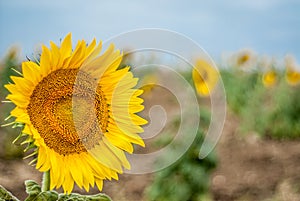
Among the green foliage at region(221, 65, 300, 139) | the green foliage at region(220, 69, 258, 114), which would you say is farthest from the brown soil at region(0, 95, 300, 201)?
the green foliage at region(220, 69, 258, 114)

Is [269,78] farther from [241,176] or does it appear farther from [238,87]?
[241,176]

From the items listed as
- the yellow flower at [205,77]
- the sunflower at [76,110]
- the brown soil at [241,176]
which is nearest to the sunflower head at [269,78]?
the yellow flower at [205,77]

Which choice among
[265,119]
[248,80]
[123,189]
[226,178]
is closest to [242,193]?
[226,178]

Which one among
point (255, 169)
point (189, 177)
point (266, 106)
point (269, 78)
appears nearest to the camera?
point (189, 177)

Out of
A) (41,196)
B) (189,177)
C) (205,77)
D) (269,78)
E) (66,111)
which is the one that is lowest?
(189,177)

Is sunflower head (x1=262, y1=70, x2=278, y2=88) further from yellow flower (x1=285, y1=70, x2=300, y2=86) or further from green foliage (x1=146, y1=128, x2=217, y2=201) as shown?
green foliage (x1=146, y1=128, x2=217, y2=201)

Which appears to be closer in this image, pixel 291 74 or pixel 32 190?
pixel 32 190

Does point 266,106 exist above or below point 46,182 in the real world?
above

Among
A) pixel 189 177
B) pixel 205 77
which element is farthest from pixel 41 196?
pixel 205 77
